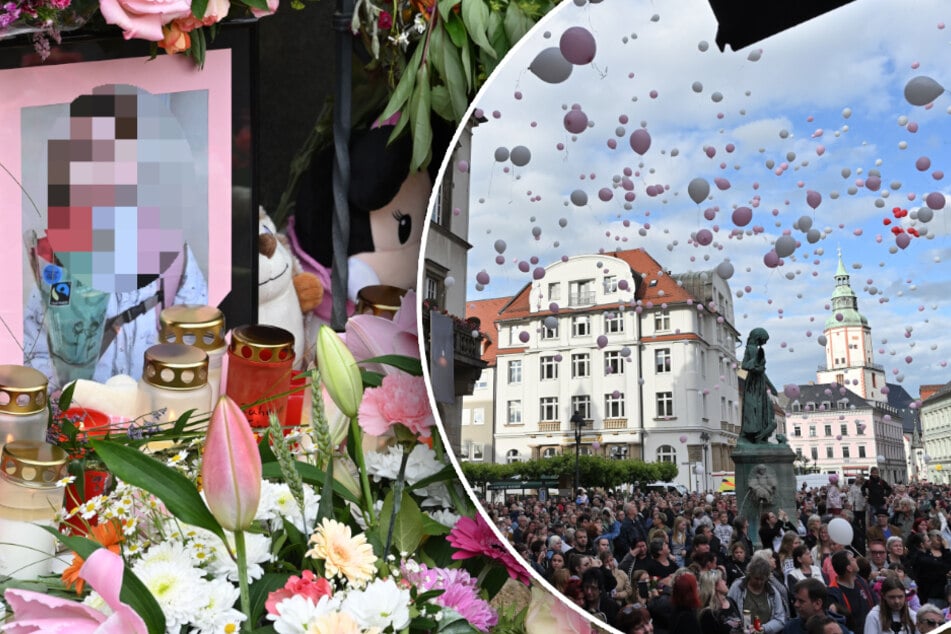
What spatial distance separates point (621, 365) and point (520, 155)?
0.92ft

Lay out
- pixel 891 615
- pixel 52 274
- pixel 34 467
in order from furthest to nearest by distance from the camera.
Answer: pixel 52 274 < pixel 34 467 < pixel 891 615

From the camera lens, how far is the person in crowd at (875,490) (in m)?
1.02

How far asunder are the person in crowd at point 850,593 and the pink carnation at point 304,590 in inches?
20.9

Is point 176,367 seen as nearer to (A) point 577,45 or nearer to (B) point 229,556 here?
(B) point 229,556

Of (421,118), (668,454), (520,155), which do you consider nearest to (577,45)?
(520,155)

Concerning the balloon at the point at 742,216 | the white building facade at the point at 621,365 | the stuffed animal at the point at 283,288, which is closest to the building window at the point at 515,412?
the white building facade at the point at 621,365

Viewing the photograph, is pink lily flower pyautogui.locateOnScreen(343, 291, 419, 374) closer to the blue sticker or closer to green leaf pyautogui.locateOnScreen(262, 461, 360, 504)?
green leaf pyautogui.locateOnScreen(262, 461, 360, 504)

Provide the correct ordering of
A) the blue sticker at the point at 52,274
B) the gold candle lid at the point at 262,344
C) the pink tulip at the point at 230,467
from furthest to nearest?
the blue sticker at the point at 52,274 < the gold candle lid at the point at 262,344 < the pink tulip at the point at 230,467

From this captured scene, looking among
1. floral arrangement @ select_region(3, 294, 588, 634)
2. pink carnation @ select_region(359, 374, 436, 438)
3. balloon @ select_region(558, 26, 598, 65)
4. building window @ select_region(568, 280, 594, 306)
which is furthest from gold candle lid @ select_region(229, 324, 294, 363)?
balloon @ select_region(558, 26, 598, 65)

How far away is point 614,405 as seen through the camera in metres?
1.10

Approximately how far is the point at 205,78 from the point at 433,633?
3.14 ft

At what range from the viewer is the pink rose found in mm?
1396

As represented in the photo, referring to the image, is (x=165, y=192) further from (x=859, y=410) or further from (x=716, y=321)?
(x=859, y=410)

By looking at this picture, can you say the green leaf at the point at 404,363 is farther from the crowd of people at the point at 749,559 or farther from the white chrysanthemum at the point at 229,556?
the white chrysanthemum at the point at 229,556
